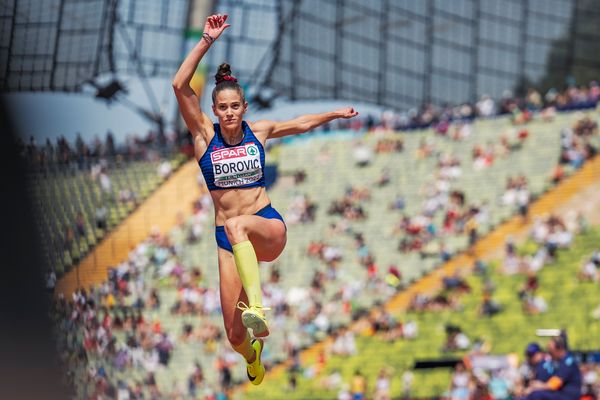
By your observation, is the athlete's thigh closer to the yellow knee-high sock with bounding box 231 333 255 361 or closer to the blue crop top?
the blue crop top

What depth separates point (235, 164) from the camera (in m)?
7.24

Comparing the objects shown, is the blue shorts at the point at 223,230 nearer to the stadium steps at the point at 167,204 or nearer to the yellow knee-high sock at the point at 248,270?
the yellow knee-high sock at the point at 248,270

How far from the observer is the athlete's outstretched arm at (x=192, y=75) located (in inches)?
266

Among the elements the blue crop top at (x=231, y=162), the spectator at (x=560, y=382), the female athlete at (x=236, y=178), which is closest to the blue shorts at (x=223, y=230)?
the female athlete at (x=236, y=178)

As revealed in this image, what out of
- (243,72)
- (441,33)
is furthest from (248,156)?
(441,33)

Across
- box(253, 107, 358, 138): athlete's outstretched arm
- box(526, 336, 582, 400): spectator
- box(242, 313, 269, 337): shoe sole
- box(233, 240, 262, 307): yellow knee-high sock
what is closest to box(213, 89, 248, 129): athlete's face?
box(253, 107, 358, 138): athlete's outstretched arm

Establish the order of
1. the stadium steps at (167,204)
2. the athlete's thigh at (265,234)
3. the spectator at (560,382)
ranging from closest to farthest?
the athlete's thigh at (265,234) → the spectator at (560,382) → the stadium steps at (167,204)

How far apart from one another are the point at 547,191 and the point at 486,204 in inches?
63.9

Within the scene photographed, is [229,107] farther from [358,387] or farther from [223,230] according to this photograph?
[358,387]

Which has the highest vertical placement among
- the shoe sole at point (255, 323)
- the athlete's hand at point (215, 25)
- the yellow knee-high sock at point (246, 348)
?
the athlete's hand at point (215, 25)

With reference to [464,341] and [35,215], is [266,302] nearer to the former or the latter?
[464,341]

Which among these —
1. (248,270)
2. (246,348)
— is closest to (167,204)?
(246,348)

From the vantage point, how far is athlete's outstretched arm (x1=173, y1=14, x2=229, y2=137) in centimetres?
675

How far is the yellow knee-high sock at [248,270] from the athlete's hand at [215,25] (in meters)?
1.27
